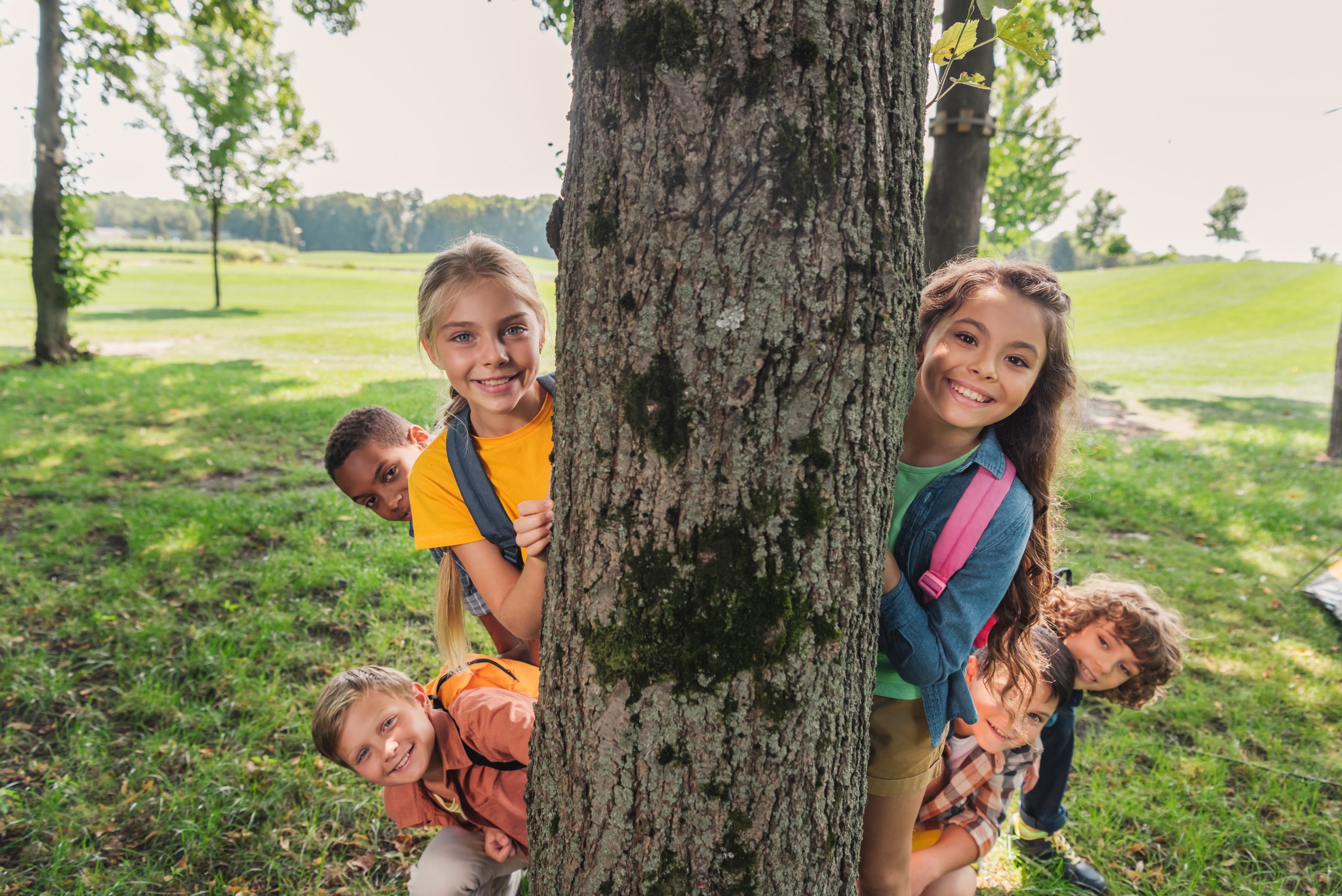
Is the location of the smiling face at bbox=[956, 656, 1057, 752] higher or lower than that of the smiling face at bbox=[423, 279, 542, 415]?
lower

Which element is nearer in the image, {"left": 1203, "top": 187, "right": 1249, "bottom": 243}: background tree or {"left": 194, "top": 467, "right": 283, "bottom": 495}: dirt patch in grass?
{"left": 194, "top": 467, "right": 283, "bottom": 495}: dirt patch in grass

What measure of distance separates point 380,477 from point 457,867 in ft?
4.35

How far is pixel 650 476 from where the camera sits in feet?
3.92

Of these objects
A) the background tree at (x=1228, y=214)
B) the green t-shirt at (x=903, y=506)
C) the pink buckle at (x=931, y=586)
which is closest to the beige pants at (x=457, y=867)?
the green t-shirt at (x=903, y=506)

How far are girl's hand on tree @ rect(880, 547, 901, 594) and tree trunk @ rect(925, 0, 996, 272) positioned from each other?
2.93m

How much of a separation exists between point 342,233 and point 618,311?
85095mm

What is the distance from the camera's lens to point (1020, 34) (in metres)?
1.42

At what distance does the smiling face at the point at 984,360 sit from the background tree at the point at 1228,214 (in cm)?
6743

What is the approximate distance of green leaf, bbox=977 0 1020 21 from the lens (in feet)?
4.02

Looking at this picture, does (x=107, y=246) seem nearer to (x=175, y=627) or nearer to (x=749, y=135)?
(x=175, y=627)

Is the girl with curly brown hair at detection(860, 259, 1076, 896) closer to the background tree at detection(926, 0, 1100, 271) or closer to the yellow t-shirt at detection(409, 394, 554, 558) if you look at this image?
the yellow t-shirt at detection(409, 394, 554, 558)

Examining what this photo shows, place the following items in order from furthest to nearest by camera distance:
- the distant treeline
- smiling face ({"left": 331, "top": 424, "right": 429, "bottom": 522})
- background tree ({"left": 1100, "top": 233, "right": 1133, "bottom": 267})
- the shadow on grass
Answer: the distant treeline, background tree ({"left": 1100, "top": 233, "right": 1133, "bottom": 267}), the shadow on grass, smiling face ({"left": 331, "top": 424, "right": 429, "bottom": 522})

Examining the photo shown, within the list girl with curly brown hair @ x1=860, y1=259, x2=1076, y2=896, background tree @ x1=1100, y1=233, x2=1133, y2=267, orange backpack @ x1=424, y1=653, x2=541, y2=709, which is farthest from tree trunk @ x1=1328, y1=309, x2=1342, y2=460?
background tree @ x1=1100, y1=233, x2=1133, y2=267

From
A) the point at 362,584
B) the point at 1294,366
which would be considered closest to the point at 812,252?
the point at 362,584
